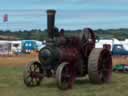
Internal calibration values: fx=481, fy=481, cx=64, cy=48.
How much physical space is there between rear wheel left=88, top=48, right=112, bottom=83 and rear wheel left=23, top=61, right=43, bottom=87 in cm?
187

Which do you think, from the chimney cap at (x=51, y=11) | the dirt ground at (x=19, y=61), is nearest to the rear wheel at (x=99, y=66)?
the chimney cap at (x=51, y=11)

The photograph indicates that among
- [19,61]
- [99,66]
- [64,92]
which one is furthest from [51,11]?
[19,61]

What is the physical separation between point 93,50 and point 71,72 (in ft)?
6.39

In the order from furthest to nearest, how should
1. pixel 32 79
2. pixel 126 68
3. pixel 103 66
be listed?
pixel 126 68
pixel 103 66
pixel 32 79

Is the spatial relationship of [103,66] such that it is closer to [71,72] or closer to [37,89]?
[71,72]

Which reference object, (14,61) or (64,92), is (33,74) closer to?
(64,92)

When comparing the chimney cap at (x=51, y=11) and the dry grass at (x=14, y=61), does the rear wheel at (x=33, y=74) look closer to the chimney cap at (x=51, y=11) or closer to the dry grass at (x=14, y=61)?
Result: the chimney cap at (x=51, y=11)

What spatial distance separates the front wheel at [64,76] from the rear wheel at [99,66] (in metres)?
1.15

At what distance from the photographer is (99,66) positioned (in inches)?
715

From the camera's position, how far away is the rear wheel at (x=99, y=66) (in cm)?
1764

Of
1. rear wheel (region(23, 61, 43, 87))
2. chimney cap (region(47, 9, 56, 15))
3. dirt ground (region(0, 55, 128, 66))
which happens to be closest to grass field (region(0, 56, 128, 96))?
rear wheel (region(23, 61, 43, 87))

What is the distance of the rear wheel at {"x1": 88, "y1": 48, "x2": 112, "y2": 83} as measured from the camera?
1764 centimetres

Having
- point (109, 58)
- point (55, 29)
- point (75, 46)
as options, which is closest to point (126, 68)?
point (109, 58)

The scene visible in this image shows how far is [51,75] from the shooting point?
1689 centimetres
